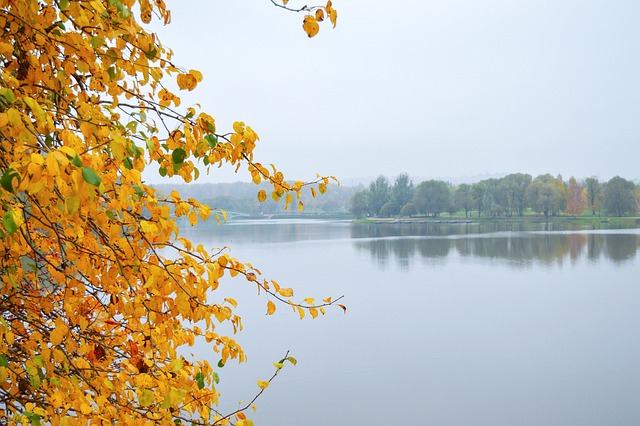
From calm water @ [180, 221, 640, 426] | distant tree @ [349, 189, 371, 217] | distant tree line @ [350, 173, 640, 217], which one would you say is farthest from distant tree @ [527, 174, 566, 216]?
calm water @ [180, 221, 640, 426]

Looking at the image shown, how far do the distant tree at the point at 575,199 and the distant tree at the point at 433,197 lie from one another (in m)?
11.7

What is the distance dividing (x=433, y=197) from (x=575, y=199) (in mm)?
13675

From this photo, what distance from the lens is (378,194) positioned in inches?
2530

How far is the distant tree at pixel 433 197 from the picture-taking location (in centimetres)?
5722

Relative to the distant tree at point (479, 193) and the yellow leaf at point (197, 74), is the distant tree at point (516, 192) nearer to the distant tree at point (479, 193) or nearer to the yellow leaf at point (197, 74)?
the distant tree at point (479, 193)

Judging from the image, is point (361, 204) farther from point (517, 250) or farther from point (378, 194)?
point (517, 250)

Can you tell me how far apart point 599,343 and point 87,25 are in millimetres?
9714

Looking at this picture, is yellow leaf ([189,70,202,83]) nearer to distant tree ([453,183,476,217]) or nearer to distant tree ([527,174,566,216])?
distant tree ([527,174,566,216])

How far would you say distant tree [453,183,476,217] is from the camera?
55.4 m

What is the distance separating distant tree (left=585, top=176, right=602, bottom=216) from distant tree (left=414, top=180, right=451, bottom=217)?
43.8 ft

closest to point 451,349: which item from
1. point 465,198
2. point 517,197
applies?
point 517,197

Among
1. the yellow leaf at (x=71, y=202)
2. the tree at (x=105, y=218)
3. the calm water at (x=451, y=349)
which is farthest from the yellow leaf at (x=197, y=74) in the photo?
the calm water at (x=451, y=349)

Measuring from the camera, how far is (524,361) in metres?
8.34

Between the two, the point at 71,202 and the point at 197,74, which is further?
the point at 197,74
